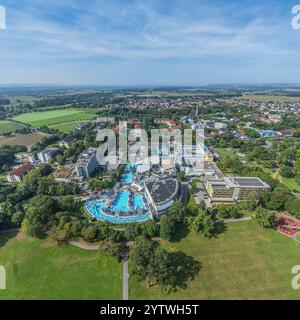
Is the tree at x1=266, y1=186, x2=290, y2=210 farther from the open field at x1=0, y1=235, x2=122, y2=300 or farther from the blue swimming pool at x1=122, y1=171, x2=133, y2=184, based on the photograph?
the blue swimming pool at x1=122, y1=171, x2=133, y2=184

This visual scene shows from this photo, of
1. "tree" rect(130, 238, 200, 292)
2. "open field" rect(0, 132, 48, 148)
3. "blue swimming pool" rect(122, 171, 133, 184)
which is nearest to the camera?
"tree" rect(130, 238, 200, 292)

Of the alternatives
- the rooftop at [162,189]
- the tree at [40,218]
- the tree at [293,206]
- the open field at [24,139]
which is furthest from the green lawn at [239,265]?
the open field at [24,139]

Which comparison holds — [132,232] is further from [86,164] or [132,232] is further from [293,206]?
[293,206]

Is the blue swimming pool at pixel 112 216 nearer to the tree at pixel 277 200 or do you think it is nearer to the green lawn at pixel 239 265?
the green lawn at pixel 239 265

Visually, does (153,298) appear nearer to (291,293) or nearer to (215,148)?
(291,293)

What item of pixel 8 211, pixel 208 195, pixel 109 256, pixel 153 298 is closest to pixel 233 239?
pixel 208 195

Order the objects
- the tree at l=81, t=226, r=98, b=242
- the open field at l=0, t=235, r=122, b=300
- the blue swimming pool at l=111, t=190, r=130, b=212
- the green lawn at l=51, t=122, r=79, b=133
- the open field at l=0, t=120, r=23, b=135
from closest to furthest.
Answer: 1. the open field at l=0, t=235, r=122, b=300
2. the tree at l=81, t=226, r=98, b=242
3. the blue swimming pool at l=111, t=190, r=130, b=212
4. the open field at l=0, t=120, r=23, b=135
5. the green lawn at l=51, t=122, r=79, b=133

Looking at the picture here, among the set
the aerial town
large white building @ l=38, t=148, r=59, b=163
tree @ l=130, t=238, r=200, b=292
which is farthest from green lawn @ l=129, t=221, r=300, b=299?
large white building @ l=38, t=148, r=59, b=163
